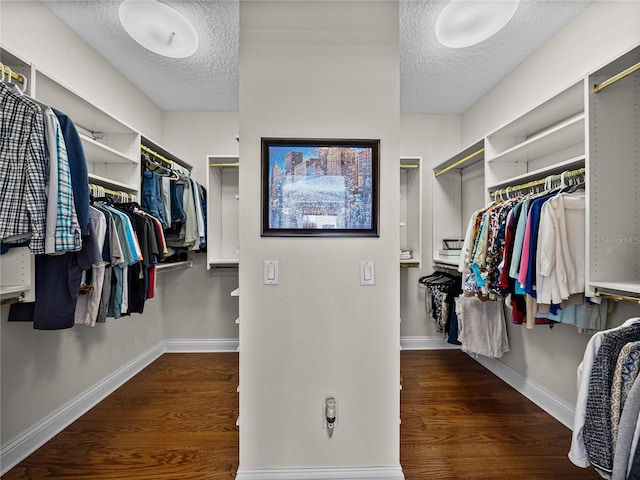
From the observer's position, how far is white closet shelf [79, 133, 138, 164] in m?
2.01

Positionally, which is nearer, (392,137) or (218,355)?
(392,137)

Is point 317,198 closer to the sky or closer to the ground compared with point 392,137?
closer to the ground

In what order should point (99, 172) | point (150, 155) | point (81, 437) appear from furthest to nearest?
1. point (150, 155)
2. point (99, 172)
3. point (81, 437)

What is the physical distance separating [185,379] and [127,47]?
278 cm

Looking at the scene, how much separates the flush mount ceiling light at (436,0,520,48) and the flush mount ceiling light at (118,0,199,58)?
1.69m

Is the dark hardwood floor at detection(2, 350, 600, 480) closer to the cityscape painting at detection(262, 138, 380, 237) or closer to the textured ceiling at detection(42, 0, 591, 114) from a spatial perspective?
the cityscape painting at detection(262, 138, 380, 237)

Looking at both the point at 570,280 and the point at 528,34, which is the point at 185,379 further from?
the point at 528,34

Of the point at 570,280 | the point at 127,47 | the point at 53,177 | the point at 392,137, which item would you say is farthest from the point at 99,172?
the point at 570,280

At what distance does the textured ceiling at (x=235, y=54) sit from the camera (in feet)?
6.32

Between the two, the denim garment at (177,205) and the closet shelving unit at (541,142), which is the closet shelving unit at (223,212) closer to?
the denim garment at (177,205)

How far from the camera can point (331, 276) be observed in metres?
1.57

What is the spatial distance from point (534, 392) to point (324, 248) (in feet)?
7.07

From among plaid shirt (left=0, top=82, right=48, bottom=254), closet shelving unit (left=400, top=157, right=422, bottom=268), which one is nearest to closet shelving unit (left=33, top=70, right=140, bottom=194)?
plaid shirt (left=0, top=82, right=48, bottom=254)

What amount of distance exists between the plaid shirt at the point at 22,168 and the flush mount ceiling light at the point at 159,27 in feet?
3.39
